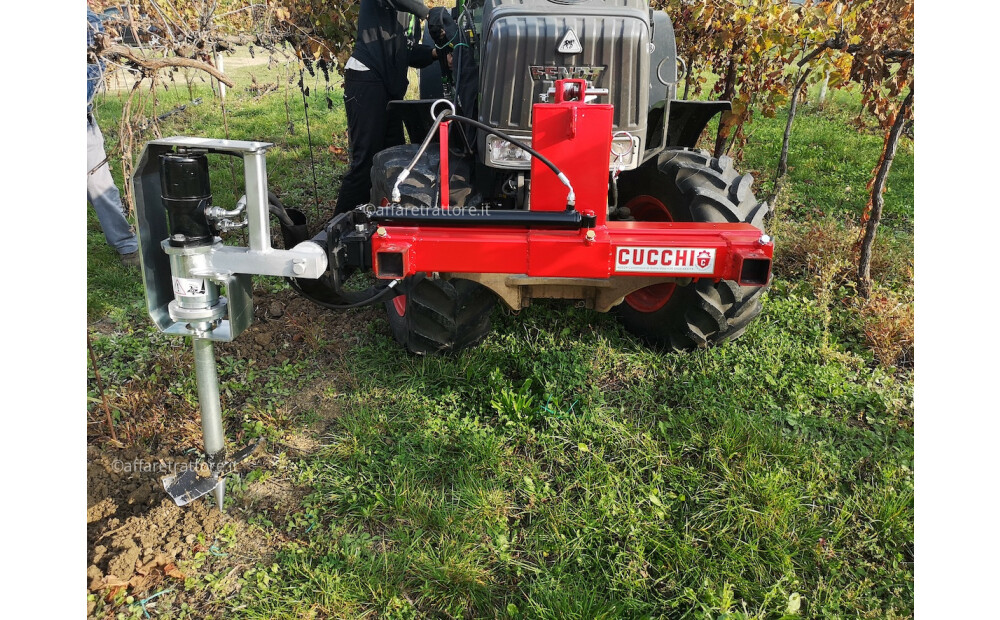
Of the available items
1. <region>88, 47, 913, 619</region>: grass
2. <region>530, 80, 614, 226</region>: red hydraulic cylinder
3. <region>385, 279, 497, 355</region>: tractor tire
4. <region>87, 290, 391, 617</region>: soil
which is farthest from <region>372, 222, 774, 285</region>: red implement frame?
<region>87, 290, 391, 617</region>: soil

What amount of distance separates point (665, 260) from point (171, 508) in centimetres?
213

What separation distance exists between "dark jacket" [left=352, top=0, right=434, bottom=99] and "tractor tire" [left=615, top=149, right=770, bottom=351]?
213 cm

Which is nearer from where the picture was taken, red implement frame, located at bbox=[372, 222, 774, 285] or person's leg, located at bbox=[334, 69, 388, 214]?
red implement frame, located at bbox=[372, 222, 774, 285]

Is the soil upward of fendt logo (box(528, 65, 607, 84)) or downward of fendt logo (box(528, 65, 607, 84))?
downward

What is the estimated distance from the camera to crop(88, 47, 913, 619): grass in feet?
7.58

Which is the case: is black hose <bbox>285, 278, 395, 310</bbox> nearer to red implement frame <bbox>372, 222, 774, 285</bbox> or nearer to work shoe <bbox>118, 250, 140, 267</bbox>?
red implement frame <bbox>372, 222, 774, 285</bbox>

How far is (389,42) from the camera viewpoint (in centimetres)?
486

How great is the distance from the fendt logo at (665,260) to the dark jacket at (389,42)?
307 centimetres

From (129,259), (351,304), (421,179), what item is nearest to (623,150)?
(421,179)

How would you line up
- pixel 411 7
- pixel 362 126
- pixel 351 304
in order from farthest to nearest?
pixel 362 126 → pixel 411 7 → pixel 351 304

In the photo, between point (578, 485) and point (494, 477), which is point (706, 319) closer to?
point (578, 485)

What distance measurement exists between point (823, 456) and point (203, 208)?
9.04ft

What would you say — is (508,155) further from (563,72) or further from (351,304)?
(351,304)

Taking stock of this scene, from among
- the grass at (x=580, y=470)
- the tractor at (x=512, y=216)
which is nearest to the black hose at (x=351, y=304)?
the tractor at (x=512, y=216)
